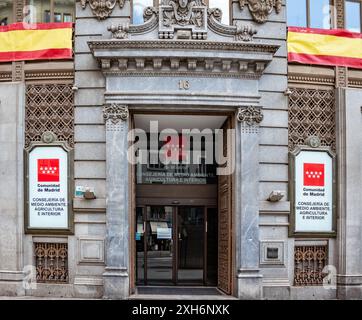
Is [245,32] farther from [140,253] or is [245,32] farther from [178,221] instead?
[140,253]

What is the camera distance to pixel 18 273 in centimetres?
1456

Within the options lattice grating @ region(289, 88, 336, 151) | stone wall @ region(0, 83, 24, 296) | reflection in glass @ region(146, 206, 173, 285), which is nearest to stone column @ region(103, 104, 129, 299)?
stone wall @ region(0, 83, 24, 296)

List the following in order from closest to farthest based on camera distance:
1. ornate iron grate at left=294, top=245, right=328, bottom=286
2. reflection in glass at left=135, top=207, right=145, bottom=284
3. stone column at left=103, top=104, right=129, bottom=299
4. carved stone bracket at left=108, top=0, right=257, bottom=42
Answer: stone column at left=103, top=104, right=129, bottom=299, carved stone bracket at left=108, top=0, right=257, bottom=42, ornate iron grate at left=294, top=245, right=328, bottom=286, reflection in glass at left=135, top=207, right=145, bottom=284

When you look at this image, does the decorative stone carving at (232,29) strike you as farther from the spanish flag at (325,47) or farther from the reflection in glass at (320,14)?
the reflection in glass at (320,14)

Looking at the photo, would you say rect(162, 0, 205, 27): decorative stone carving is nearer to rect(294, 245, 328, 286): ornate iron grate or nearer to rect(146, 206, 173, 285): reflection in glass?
rect(146, 206, 173, 285): reflection in glass

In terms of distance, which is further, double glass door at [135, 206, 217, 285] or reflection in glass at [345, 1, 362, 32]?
double glass door at [135, 206, 217, 285]

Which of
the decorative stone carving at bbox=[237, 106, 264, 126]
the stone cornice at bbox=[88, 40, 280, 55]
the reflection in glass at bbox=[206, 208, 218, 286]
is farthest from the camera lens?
the reflection in glass at bbox=[206, 208, 218, 286]

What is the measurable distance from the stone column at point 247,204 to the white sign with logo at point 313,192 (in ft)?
4.19

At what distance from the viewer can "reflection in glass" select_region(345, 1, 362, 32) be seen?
15953 millimetres

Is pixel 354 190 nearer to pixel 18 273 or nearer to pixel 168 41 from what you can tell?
pixel 168 41

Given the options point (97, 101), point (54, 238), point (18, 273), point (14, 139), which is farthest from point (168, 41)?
point (18, 273)

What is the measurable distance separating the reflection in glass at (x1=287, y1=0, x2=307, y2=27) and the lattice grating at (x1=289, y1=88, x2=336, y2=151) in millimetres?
1966

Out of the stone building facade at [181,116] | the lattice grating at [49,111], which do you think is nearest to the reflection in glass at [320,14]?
the stone building facade at [181,116]

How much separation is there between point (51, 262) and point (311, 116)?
8.17 metres
